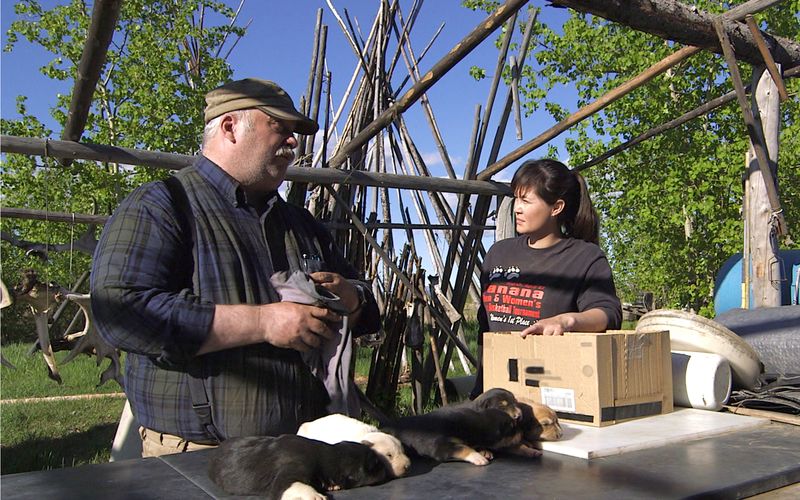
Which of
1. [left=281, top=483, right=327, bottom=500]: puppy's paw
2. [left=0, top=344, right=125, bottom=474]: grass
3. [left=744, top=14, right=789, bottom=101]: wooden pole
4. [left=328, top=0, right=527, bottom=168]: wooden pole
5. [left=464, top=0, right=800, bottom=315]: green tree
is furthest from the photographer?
[left=464, top=0, right=800, bottom=315]: green tree

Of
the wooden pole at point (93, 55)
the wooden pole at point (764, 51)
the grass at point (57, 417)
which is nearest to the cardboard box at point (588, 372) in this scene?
the wooden pole at point (93, 55)

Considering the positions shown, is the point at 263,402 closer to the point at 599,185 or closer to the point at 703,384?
the point at 703,384

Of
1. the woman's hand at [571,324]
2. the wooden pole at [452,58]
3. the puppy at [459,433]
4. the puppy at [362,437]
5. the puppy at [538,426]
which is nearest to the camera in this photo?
the puppy at [362,437]

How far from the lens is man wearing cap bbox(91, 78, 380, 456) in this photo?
6.06 ft

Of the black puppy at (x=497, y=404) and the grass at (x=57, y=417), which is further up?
the black puppy at (x=497, y=404)

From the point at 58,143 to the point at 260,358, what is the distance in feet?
6.78

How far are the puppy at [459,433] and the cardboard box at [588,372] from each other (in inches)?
15.1

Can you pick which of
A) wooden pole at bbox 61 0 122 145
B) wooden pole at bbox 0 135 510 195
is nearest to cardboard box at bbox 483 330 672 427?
wooden pole at bbox 61 0 122 145

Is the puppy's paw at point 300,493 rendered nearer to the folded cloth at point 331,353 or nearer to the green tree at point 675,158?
the folded cloth at point 331,353

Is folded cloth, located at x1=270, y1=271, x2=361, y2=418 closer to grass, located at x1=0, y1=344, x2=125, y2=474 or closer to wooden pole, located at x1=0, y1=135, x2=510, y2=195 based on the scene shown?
wooden pole, located at x1=0, y1=135, x2=510, y2=195

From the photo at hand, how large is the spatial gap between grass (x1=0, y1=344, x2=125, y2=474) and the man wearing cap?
12.2 feet

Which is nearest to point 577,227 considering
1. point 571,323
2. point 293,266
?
point 571,323

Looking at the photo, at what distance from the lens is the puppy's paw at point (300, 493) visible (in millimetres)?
1342

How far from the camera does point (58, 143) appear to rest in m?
3.40
